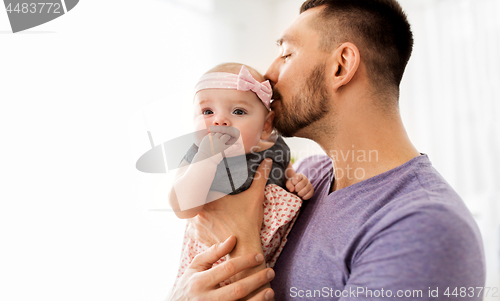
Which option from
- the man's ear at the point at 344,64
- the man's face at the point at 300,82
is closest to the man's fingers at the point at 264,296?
the man's face at the point at 300,82

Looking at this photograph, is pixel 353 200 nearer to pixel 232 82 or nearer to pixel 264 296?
pixel 264 296

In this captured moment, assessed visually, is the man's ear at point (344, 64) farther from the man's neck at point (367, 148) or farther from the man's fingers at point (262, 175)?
the man's fingers at point (262, 175)

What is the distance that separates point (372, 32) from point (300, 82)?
33cm

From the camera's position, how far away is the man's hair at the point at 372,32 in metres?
1.18

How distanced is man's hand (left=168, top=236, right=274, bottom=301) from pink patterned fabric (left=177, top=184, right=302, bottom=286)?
0.11 metres

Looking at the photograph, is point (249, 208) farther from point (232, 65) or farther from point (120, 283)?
point (120, 283)

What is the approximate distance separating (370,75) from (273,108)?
390 mm

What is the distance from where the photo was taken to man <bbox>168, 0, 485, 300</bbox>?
748mm

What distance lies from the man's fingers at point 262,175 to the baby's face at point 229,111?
0.08 metres

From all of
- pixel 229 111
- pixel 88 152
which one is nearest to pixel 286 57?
pixel 229 111

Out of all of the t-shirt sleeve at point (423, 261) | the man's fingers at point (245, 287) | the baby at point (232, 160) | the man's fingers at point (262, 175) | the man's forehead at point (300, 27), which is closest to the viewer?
the t-shirt sleeve at point (423, 261)

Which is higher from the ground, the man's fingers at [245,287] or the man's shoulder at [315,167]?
the man's shoulder at [315,167]

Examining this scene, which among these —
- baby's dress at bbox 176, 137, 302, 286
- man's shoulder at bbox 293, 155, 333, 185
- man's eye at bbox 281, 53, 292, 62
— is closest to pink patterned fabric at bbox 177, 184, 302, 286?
baby's dress at bbox 176, 137, 302, 286

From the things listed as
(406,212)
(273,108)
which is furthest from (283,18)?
(406,212)
